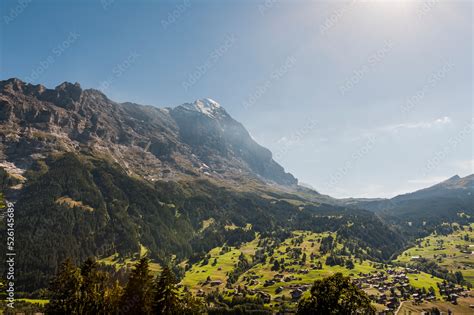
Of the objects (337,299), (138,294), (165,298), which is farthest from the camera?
(337,299)

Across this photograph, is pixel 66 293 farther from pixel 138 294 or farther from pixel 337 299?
pixel 337 299

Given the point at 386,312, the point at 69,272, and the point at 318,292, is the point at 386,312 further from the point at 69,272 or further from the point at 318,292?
the point at 69,272

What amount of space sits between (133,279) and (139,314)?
6.24 metres

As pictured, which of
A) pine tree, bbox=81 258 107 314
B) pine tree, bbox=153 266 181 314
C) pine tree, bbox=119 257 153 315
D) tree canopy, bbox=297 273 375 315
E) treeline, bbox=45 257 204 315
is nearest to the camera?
treeline, bbox=45 257 204 315

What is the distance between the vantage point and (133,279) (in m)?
63.0

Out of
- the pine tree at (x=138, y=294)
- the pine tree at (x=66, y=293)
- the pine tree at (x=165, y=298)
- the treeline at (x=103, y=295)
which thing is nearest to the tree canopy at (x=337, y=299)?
the treeline at (x=103, y=295)

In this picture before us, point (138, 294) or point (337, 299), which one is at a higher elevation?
point (138, 294)

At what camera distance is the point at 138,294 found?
6216cm

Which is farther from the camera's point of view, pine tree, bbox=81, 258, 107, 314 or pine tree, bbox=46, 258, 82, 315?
pine tree, bbox=81, 258, 107, 314

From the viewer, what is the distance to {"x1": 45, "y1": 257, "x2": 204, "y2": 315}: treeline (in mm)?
59844

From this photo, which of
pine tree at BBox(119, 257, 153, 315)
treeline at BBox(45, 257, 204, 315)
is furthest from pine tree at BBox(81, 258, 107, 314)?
pine tree at BBox(119, 257, 153, 315)

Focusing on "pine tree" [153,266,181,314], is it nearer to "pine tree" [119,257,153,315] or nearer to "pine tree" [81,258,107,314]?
"pine tree" [119,257,153,315]

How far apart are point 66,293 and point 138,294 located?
12.5m

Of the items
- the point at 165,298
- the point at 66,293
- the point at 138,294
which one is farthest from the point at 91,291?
the point at 165,298
